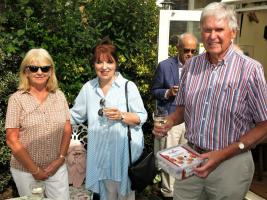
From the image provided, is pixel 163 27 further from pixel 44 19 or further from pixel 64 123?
pixel 64 123

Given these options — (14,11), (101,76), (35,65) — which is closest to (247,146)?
(101,76)

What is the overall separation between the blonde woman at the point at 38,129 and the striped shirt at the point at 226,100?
49.2 inches

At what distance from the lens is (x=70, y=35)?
4715mm

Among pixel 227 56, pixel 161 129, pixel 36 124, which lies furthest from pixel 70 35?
pixel 227 56

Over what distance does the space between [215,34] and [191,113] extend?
0.57m

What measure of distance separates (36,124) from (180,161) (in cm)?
131

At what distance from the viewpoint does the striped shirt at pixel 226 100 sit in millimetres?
2346

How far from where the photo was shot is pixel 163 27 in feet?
16.0

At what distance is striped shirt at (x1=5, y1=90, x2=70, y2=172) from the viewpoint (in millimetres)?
3094

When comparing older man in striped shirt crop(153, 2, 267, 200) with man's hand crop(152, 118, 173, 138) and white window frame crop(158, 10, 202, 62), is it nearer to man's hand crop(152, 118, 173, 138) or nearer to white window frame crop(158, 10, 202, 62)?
man's hand crop(152, 118, 173, 138)

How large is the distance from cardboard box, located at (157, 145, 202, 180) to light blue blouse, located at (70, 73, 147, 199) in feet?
3.28

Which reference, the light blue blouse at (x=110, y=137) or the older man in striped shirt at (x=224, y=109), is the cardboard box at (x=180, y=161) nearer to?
the older man in striped shirt at (x=224, y=109)

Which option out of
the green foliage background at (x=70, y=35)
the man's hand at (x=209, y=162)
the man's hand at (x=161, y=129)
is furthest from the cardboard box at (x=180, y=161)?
the green foliage background at (x=70, y=35)

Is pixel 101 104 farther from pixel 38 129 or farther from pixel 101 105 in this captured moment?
pixel 38 129
